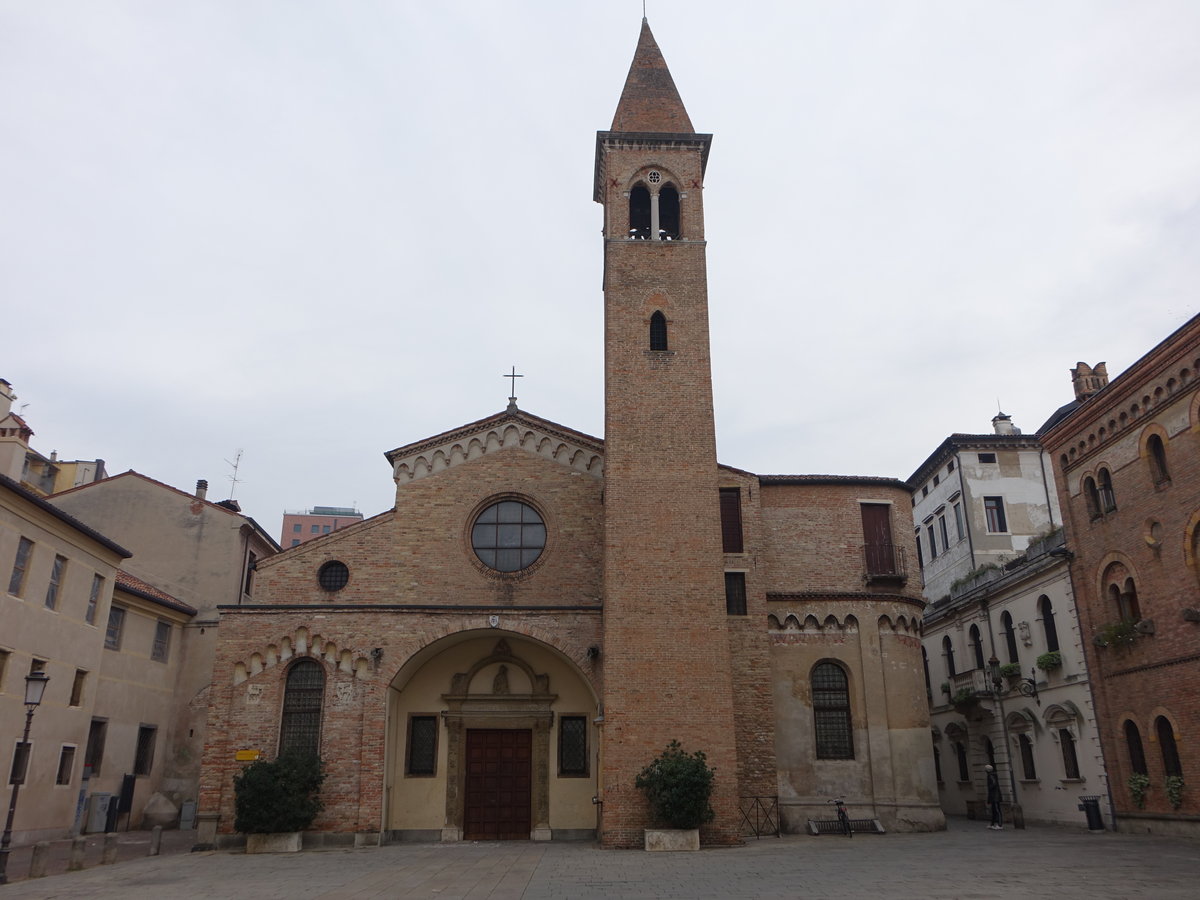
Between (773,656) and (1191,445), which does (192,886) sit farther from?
(1191,445)

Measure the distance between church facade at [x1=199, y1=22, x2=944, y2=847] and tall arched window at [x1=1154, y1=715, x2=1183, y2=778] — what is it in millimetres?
5042

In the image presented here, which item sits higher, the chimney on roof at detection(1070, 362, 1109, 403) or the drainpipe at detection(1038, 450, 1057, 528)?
the chimney on roof at detection(1070, 362, 1109, 403)

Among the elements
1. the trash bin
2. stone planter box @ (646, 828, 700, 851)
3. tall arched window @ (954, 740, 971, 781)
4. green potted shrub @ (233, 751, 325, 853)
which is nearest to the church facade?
→ stone planter box @ (646, 828, 700, 851)

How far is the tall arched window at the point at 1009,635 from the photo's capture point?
2595cm

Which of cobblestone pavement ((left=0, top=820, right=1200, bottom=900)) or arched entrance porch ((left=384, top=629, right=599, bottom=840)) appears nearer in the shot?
cobblestone pavement ((left=0, top=820, right=1200, bottom=900))

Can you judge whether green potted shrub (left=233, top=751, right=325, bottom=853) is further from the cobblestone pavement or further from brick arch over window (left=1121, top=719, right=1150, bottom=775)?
brick arch over window (left=1121, top=719, right=1150, bottom=775)


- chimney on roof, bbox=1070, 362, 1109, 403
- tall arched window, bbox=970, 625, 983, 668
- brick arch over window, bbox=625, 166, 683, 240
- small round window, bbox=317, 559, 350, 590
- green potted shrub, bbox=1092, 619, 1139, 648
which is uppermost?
brick arch over window, bbox=625, 166, 683, 240

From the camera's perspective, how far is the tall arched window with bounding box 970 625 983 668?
28.0 metres

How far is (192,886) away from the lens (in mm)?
13758

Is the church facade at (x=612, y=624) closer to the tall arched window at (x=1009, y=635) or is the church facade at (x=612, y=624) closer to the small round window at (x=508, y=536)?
the small round window at (x=508, y=536)

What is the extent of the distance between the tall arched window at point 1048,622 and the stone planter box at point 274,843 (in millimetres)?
19357

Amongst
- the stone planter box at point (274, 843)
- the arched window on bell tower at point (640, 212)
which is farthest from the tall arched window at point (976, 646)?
the stone planter box at point (274, 843)

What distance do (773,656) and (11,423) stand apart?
2155 cm

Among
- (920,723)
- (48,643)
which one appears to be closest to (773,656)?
(920,723)
